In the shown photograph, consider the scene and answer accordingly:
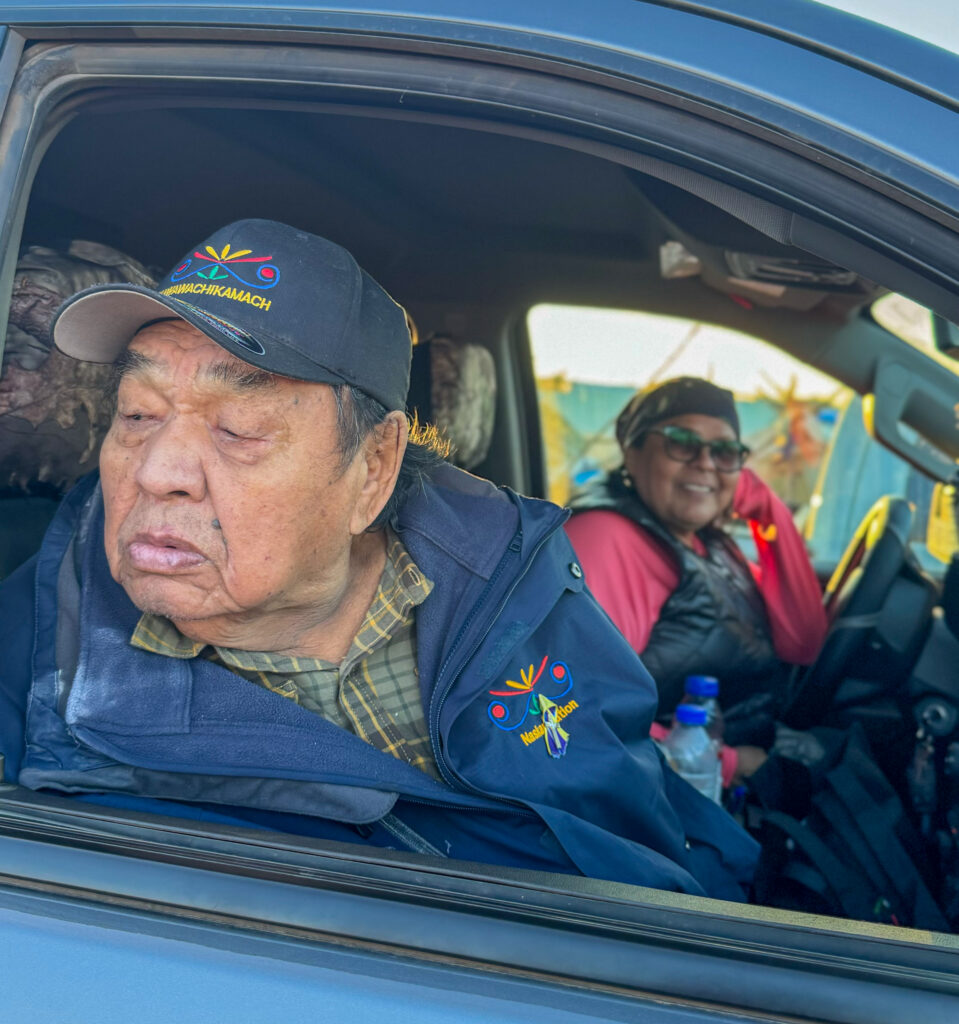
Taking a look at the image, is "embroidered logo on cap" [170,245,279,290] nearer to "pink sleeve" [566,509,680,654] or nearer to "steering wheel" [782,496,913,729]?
"pink sleeve" [566,509,680,654]

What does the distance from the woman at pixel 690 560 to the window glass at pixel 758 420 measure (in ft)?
0.67

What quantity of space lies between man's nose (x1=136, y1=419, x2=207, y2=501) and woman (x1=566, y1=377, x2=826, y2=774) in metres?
1.55

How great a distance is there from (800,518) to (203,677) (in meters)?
8.15

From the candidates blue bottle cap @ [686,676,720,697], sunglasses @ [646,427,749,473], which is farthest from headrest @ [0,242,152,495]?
sunglasses @ [646,427,749,473]

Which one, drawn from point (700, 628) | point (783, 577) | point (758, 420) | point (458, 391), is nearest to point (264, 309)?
point (458, 391)

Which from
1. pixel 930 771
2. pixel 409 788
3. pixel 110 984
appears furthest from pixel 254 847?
pixel 930 771

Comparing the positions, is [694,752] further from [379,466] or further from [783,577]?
[379,466]

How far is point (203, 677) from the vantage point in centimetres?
144

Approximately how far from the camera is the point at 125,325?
1.55 m

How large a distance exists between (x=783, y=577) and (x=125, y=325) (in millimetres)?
2438

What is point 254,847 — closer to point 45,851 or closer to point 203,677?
point 45,851

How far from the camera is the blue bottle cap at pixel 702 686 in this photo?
110 inches

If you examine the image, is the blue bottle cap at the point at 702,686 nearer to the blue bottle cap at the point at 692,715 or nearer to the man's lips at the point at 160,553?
the blue bottle cap at the point at 692,715

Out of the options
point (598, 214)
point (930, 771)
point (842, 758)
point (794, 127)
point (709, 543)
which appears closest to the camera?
point (794, 127)
